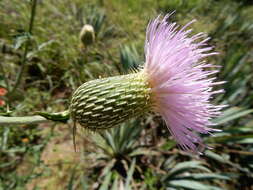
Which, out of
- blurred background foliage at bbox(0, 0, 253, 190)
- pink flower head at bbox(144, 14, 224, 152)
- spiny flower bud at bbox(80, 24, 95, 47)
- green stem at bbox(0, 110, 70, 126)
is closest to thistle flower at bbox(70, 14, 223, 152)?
pink flower head at bbox(144, 14, 224, 152)

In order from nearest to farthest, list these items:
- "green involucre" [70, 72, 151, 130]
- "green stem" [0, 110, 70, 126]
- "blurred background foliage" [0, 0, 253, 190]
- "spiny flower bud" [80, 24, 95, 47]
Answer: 1. "green stem" [0, 110, 70, 126]
2. "green involucre" [70, 72, 151, 130]
3. "blurred background foliage" [0, 0, 253, 190]
4. "spiny flower bud" [80, 24, 95, 47]

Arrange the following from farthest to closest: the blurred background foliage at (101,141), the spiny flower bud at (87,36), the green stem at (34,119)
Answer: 1. the spiny flower bud at (87,36)
2. the blurred background foliage at (101,141)
3. the green stem at (34,119)

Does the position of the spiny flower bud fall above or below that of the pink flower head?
above

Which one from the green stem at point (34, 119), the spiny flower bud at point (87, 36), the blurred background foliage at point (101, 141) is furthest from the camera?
the spiny flower bud at point (87, 36)

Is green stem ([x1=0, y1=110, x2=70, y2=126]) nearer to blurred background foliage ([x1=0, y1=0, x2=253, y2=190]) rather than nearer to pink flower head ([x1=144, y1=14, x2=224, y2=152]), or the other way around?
pink flower head ([x1=144, y1=14, x2=224, y2=152])

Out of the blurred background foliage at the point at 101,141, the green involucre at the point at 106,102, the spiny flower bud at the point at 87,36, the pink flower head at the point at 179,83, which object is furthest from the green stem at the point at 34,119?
the spiny flower bud at the point at 87,36

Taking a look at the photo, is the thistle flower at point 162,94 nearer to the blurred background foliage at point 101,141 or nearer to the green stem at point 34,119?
the green stem at point 34,119

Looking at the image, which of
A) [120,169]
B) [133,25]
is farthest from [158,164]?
[133,25]

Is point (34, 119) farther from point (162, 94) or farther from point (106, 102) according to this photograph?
point (162, 94)
